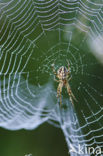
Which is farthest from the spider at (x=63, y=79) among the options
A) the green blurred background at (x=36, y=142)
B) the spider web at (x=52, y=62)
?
the green blurred background at (x=36, y=142)

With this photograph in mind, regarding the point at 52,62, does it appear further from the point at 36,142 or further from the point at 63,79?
the point at 36,142

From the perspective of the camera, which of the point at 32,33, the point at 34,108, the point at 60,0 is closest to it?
the point at 60,0

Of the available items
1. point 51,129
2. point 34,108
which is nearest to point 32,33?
point 34,108

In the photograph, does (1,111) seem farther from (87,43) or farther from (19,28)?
(87,43)

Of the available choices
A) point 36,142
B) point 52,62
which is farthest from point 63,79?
point 36,142

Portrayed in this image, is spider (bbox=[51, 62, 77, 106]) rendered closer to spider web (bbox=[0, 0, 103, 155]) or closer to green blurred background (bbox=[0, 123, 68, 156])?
spider web (bbox=[0, 0, 103, 155])

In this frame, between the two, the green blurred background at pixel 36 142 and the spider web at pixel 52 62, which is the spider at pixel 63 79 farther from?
the green blurred background at pixel 36 142

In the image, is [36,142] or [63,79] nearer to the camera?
Answer: [63,79]

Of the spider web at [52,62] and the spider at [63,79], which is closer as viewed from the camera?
the spider web at [52,62]
